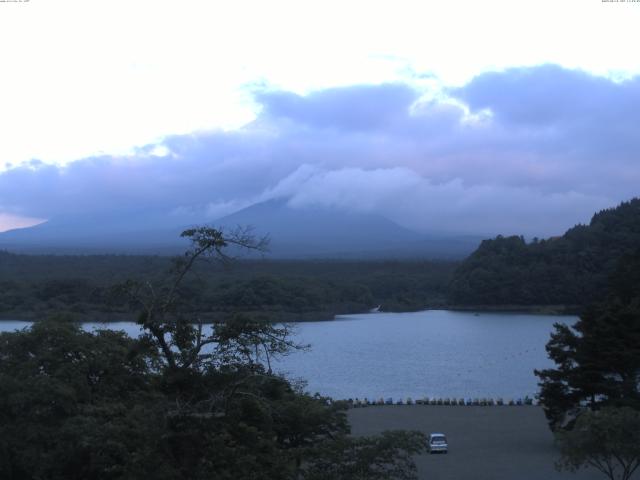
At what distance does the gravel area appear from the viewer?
12.6m

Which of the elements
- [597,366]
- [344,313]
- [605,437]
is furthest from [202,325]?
[344,313]

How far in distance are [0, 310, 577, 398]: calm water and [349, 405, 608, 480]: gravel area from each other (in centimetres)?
259

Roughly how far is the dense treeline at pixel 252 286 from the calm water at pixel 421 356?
2.64 m

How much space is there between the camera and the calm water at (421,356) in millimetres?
25719

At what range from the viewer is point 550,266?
58656 mm

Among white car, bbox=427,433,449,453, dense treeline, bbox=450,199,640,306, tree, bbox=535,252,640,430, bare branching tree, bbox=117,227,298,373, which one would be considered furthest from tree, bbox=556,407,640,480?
dense treeline, bbox=450,199,640,306

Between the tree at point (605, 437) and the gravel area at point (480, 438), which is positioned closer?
the tree at point (605, 437)

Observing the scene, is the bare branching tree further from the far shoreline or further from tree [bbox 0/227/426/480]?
the far shoreline

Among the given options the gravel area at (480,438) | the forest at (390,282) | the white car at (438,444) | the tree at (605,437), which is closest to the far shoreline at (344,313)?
the forest at (390,282)

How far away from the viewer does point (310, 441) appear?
10.1m

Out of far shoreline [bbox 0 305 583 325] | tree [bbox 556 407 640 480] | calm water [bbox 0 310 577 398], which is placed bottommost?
calm water [bbox 0 310 577 398]

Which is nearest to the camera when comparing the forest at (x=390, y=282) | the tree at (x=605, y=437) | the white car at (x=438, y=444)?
the tree at (x=605, y=437)

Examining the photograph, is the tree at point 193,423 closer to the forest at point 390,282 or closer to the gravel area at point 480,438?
the gravel area at point 480,438

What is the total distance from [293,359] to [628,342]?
65.3 ft
